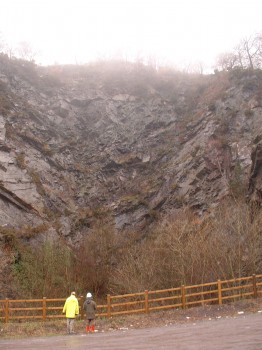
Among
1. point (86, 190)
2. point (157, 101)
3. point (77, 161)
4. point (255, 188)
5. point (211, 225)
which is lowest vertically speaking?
point (211, 225)

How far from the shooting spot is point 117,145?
47.7m

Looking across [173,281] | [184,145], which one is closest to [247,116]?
[184,145]

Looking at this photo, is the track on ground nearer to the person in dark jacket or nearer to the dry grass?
the person in dark jacket

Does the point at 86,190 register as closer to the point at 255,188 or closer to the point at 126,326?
the point at 255,188

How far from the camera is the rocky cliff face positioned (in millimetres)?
38156

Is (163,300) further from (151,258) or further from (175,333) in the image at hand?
(175,333)

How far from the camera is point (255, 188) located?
31094mm

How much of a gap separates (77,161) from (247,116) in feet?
58.8

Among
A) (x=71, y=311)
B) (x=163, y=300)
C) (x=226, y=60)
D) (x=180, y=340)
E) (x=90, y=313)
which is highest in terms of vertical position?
(x=226, y=60)

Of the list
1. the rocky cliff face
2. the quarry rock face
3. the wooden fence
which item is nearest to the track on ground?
the wooden fence

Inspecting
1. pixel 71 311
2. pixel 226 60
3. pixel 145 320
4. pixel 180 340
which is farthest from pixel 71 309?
pixel 226 60

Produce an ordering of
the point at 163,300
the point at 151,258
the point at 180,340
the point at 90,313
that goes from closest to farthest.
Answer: the point at 180,340, the point at 90,313, the point at 163,300, the point at 151,258

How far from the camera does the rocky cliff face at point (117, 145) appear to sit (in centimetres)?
3816

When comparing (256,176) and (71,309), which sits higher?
(256,176)
